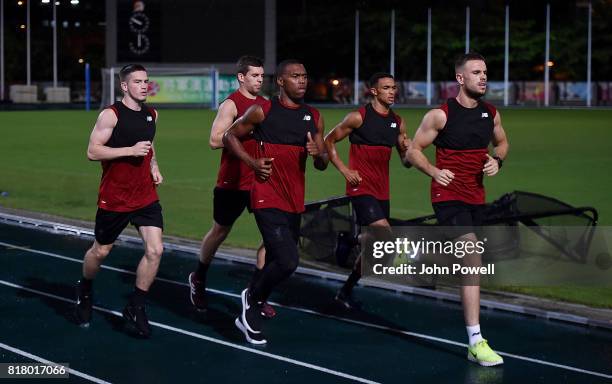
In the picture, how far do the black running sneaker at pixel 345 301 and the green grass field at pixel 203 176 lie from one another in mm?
2067

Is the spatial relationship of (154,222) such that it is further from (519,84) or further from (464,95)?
(519,84)

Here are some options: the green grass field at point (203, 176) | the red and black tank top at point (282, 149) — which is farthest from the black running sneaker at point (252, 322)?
the green grass field at point (203, 176)

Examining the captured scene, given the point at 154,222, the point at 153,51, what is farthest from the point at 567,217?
the point at 153,51

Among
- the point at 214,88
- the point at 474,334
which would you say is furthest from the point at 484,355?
the point at 214,88

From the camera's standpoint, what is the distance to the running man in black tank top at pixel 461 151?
27.3ft

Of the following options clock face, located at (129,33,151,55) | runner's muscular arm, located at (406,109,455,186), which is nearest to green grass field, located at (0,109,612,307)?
runner's muscular arm, located at (406,109,455,186)

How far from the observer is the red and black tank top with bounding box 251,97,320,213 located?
877 centimetres

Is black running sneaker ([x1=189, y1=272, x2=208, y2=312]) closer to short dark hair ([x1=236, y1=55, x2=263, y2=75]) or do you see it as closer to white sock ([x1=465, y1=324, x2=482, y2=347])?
short dark hair ([x1=236, y1=55, x2=263, y2=75])

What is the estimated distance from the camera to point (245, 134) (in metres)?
9.00

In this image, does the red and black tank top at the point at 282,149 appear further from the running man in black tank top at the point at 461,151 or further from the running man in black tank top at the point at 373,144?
the running man in black tank top at the point at 373,144

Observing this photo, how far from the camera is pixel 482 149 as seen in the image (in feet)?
28.1

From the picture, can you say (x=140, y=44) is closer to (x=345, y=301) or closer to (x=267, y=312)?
(x=345, y=301)

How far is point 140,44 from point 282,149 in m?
57.5

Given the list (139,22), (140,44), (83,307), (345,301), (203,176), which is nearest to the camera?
(83,307)
